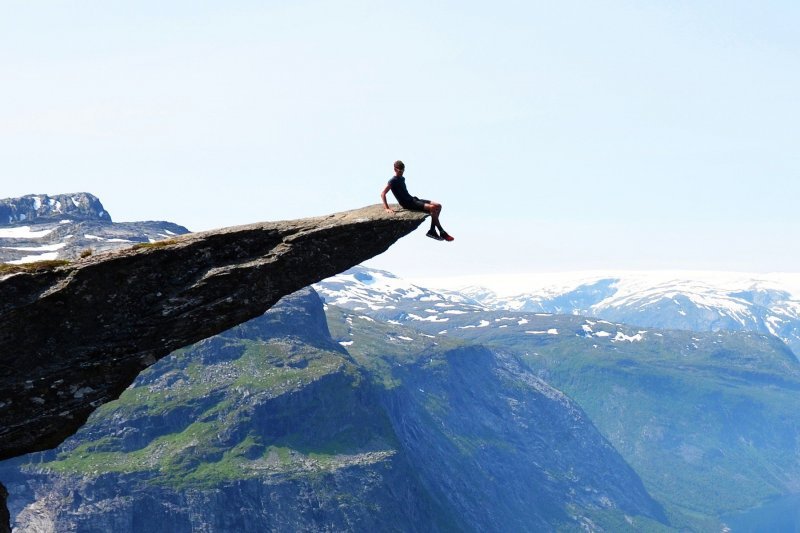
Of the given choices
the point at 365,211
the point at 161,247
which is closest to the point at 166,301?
the point at 161,247

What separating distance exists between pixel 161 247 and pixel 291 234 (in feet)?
19.5

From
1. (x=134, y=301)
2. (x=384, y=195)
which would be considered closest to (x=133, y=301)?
(x=134, y=301)

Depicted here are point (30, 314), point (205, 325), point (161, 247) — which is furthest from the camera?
point (205, 325)

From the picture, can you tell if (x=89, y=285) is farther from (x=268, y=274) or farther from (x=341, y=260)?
(x=341, y=260)

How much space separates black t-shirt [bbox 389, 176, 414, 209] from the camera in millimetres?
37781

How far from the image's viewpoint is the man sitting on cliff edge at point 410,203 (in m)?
37.6

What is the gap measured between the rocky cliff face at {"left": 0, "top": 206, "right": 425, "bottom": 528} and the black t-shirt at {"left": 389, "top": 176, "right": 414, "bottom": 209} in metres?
0.79

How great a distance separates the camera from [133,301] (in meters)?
35.1

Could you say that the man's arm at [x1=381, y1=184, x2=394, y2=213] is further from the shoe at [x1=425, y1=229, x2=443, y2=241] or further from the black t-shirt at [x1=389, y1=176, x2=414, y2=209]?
the shoe at [x1=425, y1=229, x2=443, y2=241]

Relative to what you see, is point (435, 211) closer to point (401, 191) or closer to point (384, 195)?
point (401, 191)

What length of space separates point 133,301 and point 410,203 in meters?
13.2

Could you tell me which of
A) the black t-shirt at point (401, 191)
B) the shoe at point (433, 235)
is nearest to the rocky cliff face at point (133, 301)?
the black t-shirt at point (401, 191)

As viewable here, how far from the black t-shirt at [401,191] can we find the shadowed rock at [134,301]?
3.10 ft

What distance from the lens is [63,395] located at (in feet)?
116
